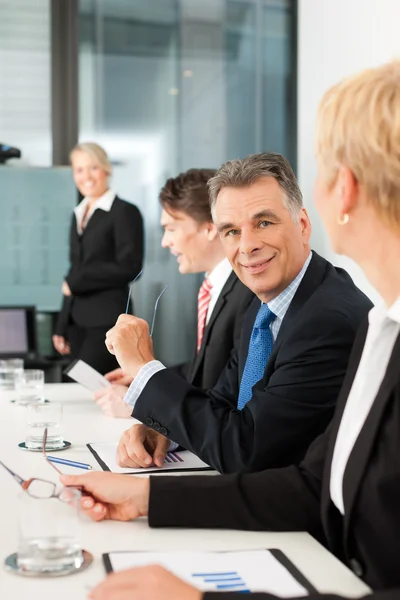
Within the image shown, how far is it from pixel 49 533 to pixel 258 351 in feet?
3.47

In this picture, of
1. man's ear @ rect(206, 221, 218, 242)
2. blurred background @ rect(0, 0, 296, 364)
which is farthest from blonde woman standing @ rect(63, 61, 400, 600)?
blurred background @ rect(0, 0, 296, 364)

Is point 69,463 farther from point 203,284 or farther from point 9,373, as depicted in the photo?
point 9,373

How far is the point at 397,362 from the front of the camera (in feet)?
4.15

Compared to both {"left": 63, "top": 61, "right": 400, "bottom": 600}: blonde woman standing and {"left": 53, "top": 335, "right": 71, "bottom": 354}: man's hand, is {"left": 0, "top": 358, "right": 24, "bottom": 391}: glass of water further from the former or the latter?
{"left": 63, "top": 61, "right": 400, "bottom": 600}: blonde woman standing

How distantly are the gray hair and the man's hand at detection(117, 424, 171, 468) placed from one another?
2.23 ft

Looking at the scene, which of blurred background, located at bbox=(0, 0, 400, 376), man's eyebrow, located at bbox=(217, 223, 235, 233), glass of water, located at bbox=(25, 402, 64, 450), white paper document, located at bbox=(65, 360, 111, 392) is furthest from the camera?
blurred background, located at bbox=(0, 0, 400, 376)

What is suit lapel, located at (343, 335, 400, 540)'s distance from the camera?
1.26 meters

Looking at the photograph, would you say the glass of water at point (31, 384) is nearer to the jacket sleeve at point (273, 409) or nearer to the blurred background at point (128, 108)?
the jacket sleeve at point (273, 409)

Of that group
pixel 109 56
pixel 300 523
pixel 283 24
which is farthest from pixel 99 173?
pixel 300 523

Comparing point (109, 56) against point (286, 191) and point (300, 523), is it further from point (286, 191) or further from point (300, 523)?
point (300, 523)

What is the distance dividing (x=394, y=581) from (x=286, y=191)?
46.5 inches

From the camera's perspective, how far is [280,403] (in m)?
1.83

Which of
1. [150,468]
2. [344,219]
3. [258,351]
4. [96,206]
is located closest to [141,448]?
[150,468]

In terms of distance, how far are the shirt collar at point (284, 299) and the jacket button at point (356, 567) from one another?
34.8 inches
